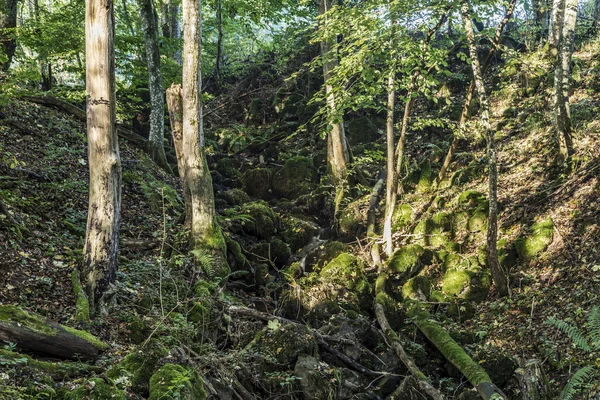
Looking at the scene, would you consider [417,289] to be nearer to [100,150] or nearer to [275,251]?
[275,251]

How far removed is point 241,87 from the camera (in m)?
22.7

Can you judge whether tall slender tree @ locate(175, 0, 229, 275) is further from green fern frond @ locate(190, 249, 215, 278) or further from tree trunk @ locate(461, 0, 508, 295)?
tree trunk @ locate(461, 0, 508, 295)

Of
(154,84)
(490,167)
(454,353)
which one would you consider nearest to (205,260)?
(454,353)

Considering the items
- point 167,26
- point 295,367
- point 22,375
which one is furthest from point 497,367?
point 167,26

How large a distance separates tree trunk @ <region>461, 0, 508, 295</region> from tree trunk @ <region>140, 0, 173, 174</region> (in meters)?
8.98

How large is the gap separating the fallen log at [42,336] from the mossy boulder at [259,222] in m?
6.60

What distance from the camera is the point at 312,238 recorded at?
484 inches

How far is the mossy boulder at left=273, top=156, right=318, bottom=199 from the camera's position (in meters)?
14.9

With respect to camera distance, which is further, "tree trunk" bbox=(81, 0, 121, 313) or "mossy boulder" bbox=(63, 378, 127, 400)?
"tree trunk" bbox=(81, 0, 121, 313)

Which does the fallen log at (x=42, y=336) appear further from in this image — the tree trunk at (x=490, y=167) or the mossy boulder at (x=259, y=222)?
the tree trunk at (x=490, y=167)

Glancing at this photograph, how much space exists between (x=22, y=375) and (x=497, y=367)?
5.75 meters

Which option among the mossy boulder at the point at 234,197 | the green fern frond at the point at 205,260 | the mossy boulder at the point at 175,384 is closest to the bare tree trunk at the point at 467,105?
the mossy boulder at the point at 234,197

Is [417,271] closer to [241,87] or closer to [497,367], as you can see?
[497,367]

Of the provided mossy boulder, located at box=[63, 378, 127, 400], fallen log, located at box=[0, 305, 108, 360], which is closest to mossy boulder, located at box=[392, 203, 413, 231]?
fallen log, located at box=[0, 305, 108, 360]
